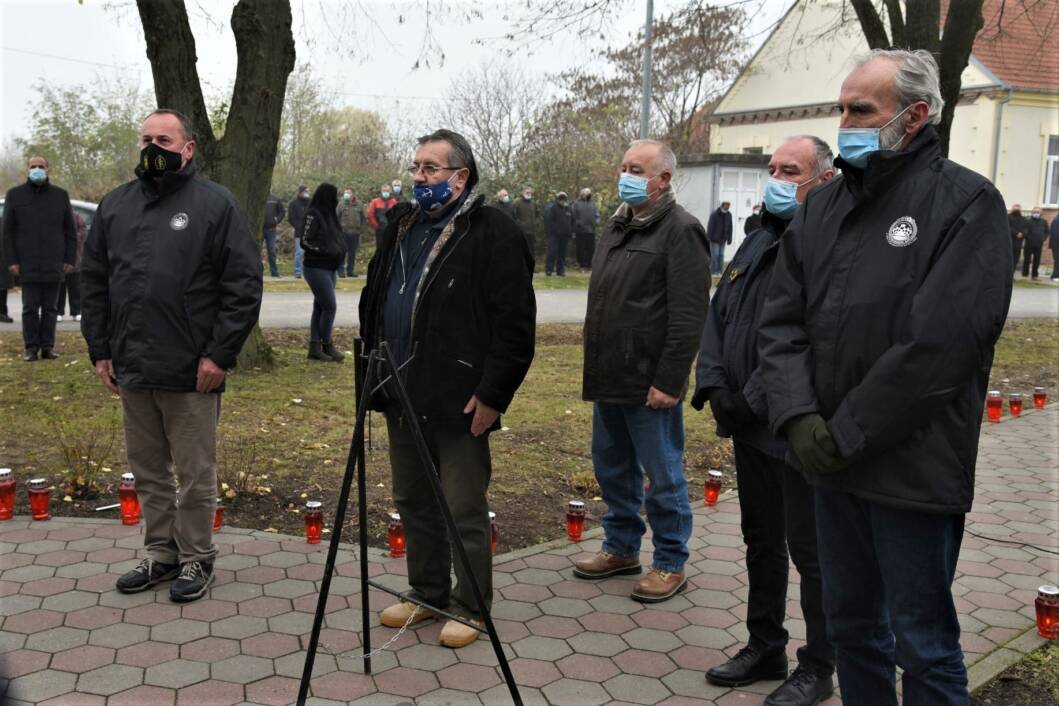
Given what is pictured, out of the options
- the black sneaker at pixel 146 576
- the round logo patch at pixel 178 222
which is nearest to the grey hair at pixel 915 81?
the round logo patch at pixel 178 222

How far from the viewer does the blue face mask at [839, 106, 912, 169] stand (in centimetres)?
283

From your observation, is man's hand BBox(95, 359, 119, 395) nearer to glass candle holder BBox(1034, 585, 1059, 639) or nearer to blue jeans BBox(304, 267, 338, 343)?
glass candle holder BBox(1034, 585, 1059, 639)

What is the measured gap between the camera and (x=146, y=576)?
15.1 feet

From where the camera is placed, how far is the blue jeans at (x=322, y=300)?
409 inches

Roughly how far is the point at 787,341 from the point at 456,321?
1508 millimetres

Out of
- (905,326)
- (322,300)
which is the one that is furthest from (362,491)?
(322,300)

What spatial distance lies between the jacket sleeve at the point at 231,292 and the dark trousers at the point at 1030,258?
27.2 meters

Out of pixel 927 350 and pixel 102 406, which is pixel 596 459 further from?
pixel 102 406

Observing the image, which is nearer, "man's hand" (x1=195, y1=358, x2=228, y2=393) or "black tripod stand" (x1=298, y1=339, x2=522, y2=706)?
"black tripod stand" (x1=298, y1=339, x2=522, y2=706)

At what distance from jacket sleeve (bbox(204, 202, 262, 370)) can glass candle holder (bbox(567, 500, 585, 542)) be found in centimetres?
201

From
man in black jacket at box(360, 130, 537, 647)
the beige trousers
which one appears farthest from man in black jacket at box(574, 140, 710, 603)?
the beige trousers

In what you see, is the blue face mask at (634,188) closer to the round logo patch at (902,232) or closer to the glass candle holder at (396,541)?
the round logo patch at (902,232)

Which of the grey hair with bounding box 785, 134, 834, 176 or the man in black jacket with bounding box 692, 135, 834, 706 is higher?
the grey hair with bounding box 785, 134, 834, 176

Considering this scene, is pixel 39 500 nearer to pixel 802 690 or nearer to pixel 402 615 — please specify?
pixel 402 615
